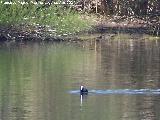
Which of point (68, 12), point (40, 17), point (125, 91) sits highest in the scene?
point (68, 12)

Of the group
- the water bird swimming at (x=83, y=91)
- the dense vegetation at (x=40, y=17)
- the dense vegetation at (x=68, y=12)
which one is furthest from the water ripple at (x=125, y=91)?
the dense vegetation at (x=40, y=17)

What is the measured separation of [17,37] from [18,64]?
6442 millimetres

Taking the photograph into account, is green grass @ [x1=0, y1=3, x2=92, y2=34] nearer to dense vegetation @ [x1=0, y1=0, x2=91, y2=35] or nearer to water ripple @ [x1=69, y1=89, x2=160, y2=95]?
dense vegetation @ [x1=0, y1=0, x2=91, y2=35]

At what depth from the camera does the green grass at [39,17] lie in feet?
90.5

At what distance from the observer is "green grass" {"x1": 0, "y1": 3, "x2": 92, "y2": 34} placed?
27578 mm

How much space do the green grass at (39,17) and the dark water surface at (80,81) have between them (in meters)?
1.24

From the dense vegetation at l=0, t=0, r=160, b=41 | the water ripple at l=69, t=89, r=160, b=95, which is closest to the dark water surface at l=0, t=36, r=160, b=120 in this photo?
the water ripple at l=69, t=89, r=160, b=95

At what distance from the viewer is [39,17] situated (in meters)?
28.3

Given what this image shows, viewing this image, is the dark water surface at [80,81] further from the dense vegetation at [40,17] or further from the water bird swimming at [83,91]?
the dense vegetation at [40,17]

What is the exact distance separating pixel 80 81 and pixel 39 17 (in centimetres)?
1084

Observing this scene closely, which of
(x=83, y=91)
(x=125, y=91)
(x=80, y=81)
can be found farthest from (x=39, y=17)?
(x=83, y=91)

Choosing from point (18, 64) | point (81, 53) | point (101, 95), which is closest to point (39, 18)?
point (81, 53)

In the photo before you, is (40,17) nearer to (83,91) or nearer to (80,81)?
(80,81)

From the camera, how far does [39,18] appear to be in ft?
92.5
